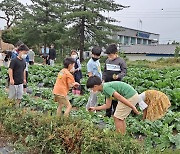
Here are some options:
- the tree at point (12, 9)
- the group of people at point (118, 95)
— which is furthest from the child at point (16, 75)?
the tree at point (12, 9)

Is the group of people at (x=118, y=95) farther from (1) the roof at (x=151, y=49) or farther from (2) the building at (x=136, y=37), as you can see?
(2) the building at (x=136, y=37)

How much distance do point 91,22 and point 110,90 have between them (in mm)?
26070

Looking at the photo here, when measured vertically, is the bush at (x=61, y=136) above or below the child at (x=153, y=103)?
below

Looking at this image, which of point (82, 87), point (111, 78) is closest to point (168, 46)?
point (82, 87)

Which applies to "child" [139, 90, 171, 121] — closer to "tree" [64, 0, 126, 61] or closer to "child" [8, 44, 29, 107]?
"child" [8, 44, 29, 107]

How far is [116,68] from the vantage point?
6.39 metres

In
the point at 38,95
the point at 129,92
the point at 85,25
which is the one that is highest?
the point at 85,25

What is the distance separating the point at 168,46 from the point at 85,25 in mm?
27511

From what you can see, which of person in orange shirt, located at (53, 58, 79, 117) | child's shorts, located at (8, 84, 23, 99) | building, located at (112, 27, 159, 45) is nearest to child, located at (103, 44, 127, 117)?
person in orange shirt, located at (53, 58, 79, 117)

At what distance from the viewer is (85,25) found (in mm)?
30500

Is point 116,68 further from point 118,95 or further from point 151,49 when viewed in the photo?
point 151,49

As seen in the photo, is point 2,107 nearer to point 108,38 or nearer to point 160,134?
point 160,134

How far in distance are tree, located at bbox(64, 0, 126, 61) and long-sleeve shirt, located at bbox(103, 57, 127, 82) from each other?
22.7 metres

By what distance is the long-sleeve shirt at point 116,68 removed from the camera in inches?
250
